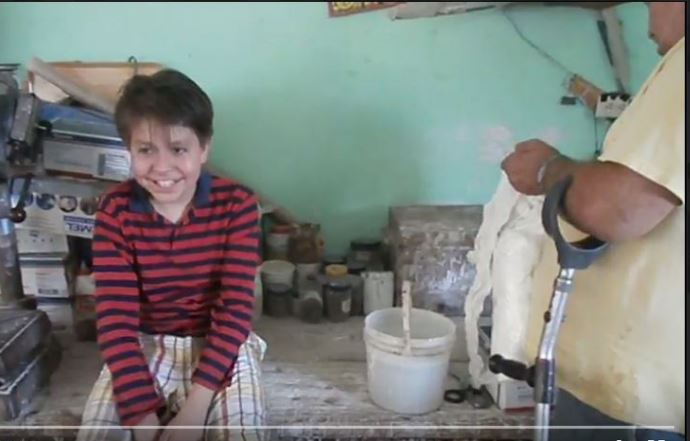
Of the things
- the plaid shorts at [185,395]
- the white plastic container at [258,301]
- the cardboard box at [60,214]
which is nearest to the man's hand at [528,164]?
the plaid shorts at [185,395]

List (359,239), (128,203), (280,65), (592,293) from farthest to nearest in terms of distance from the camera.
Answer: (359,239)
(280,65)
(128,203)
(592,293)

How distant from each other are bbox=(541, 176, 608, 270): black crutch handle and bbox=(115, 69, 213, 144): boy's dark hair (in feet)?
2.28

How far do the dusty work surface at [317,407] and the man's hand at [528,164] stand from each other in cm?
68

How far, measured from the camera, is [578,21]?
2279 mm

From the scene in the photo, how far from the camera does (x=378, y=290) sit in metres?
2.17

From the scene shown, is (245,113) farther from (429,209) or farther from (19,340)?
(19,340)

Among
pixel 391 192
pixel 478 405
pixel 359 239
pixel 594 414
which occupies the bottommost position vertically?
pixel 478 405

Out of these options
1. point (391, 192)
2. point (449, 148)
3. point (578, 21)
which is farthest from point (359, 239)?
point (578, 21)

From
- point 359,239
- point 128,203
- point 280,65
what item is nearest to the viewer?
point 128,203

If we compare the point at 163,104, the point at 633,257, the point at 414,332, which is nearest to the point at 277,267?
the point at 414,332

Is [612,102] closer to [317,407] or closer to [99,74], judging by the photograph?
[317,407]

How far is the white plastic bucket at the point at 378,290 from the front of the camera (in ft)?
7.09

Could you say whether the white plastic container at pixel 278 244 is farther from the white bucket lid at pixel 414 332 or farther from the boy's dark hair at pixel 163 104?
the boy's dark hair at pixel 163 104

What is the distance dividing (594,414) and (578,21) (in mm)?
1376
